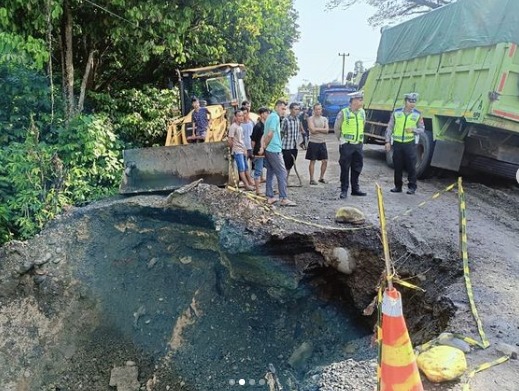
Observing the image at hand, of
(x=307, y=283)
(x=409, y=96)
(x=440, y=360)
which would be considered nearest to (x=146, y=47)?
(x=409, y=96)

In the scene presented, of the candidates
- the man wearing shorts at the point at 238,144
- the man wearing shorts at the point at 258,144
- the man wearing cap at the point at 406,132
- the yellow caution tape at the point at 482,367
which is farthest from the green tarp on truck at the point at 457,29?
the yellow caution tape at the point at 482,367

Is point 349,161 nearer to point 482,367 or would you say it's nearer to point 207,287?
point 207,287

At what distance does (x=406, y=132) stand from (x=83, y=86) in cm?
627

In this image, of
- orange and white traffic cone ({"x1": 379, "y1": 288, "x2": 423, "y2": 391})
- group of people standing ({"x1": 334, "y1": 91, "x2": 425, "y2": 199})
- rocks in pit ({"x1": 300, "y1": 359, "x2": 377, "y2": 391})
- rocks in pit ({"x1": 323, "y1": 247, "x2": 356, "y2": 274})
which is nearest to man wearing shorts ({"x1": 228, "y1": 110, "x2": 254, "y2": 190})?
group of people standing ({"x1": 334, "y1": 91, "x2": 425, "y2": 199})

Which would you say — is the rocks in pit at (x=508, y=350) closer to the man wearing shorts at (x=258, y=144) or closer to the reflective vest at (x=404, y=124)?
the reflective vest at (x=404, y=124)

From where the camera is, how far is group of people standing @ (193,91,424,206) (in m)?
6.34

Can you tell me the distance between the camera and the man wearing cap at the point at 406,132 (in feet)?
21.2

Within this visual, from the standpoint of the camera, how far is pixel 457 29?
7.45 metres

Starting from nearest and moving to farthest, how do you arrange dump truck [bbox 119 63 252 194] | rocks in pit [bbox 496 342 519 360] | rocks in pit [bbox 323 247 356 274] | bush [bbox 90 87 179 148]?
1. rocks in pit [bbox 496 342 519 360]
2. rocks in pit [bbox 323 247 356 274]
3. dump truck [bbox 119 63 252 194]
4. bush [bbox 90 87 179 148]

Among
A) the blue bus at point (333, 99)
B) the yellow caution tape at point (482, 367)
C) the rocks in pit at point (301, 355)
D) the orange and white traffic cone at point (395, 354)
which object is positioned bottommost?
the blue bus at point (333, 99)

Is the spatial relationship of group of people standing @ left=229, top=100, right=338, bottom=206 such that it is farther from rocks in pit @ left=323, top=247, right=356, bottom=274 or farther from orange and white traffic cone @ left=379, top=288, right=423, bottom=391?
orange and white traffic cone @ left=379, top=288, right=423, bottom=391

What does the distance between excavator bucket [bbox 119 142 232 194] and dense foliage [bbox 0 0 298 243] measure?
90 centimetres

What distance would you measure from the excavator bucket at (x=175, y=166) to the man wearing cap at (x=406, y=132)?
2.59m

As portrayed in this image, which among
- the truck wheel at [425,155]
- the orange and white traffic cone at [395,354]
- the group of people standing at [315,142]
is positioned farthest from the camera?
the truck wheel at [425,155]
